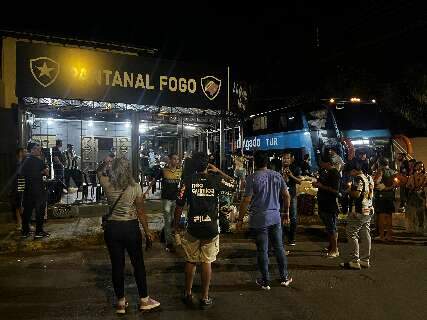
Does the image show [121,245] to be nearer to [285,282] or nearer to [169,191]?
[285,282]

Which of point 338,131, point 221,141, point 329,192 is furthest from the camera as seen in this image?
point 338,131

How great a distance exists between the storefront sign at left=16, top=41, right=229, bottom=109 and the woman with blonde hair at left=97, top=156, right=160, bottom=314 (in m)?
6.81

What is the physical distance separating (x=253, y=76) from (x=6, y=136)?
22.9m

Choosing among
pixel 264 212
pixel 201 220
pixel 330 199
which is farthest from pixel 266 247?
pixel 330 199

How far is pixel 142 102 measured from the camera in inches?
478

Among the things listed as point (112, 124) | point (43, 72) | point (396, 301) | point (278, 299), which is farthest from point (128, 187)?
point (112, 124)

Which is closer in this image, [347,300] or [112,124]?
[347,300]

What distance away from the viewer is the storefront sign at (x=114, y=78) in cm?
1075

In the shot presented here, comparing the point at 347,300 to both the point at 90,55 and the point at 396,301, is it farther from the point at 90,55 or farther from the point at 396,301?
the point at 90,55

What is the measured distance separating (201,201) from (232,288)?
60.5 inches

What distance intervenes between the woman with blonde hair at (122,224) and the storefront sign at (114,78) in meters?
6.81

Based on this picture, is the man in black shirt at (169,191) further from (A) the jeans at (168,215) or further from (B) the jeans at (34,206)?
(B) the jeans at (34,206)

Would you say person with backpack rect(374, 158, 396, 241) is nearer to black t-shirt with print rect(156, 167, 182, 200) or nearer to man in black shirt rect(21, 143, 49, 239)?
black t-shirt with print rect(156, 167, 182, 200)

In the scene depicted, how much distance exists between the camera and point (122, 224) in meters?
4.89
